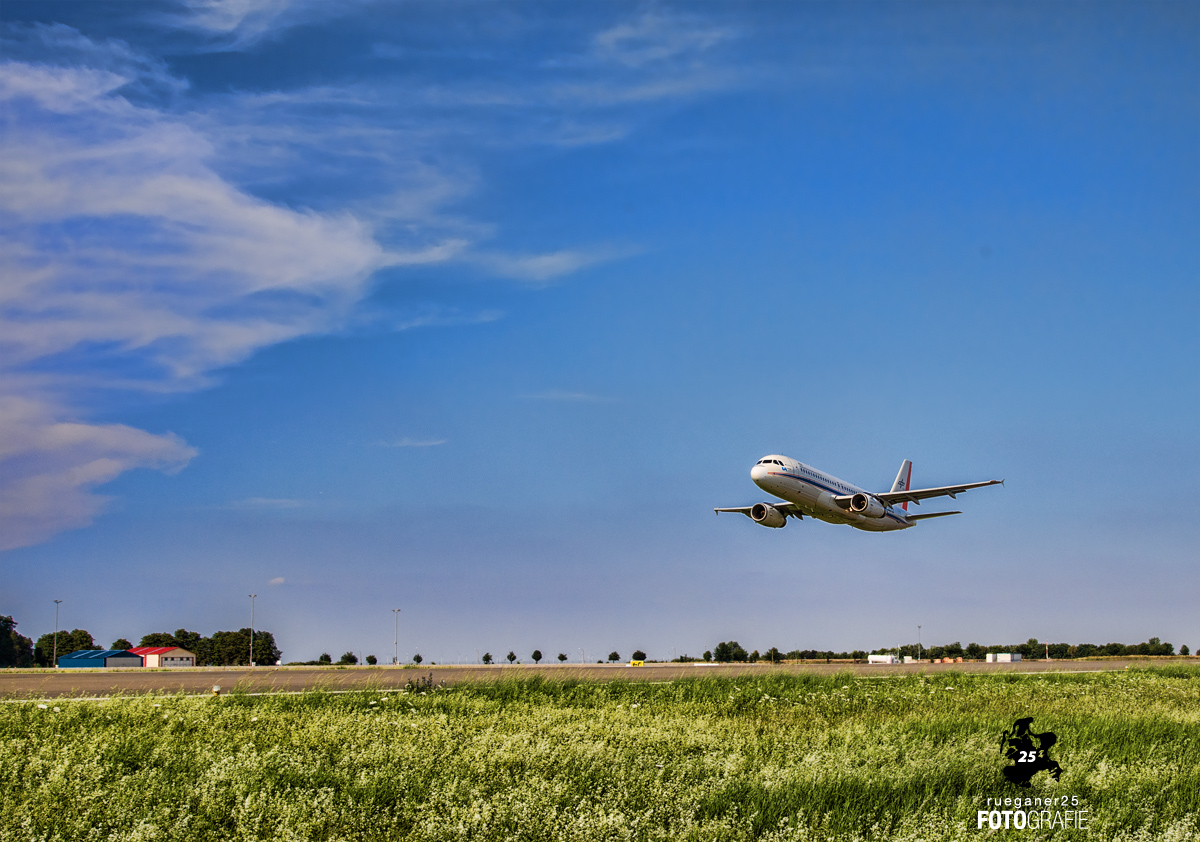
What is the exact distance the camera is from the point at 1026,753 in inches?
679

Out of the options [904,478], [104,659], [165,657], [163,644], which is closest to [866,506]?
[904,478]

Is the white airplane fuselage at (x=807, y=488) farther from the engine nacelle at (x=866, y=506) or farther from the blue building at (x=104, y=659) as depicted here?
the blue building at (x=104, y=659)

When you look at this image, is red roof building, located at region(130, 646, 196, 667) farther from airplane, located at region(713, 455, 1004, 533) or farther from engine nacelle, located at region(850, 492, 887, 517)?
engine nacelle, located at region(850, 492, 887, 517)

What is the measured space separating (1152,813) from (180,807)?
14268 millimetres

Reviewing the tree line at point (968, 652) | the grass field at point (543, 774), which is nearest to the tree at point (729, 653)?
the tree line at point (968, 652)

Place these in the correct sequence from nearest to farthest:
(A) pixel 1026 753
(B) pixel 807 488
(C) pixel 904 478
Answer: (A) pixel 1026 753 → (B) pixel 807 488 → (C) pixel 904 478

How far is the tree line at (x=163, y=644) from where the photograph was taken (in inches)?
4865

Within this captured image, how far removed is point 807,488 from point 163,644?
11589cm

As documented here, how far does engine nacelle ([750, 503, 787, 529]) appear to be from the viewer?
2413 inches

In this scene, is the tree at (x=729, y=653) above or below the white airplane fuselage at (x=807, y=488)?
below

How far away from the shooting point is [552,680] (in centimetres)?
3138

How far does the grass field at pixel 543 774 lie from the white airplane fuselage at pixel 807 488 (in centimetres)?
3413

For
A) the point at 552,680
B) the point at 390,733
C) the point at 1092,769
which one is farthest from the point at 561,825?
the point at 552,680

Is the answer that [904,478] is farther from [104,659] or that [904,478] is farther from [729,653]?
[104,659]
